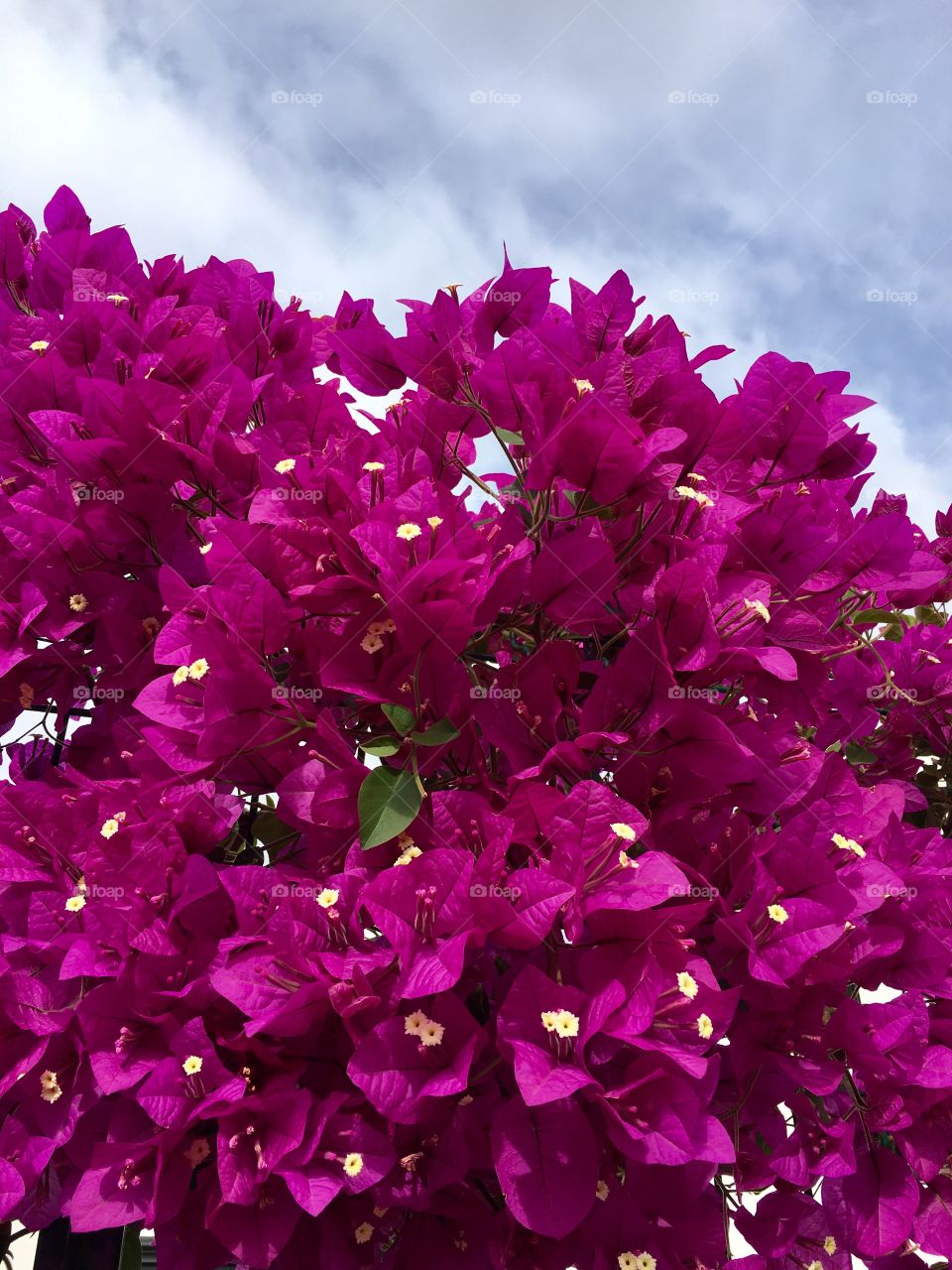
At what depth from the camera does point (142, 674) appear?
1.52 metres

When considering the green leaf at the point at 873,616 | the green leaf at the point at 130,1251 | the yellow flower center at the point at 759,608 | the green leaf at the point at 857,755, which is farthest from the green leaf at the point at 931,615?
the green leaf at the point at 130,1251

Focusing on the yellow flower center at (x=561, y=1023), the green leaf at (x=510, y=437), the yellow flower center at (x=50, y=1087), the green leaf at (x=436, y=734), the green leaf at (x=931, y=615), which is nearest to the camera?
the yellow flower center at (x=561, y=1023)

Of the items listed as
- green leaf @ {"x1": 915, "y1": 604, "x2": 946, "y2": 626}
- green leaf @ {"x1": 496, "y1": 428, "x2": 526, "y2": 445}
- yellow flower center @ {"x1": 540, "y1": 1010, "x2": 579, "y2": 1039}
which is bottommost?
yellow flower center @ {"x1": 540, "y1": 1010, "x2": 579, "y2": 1039}

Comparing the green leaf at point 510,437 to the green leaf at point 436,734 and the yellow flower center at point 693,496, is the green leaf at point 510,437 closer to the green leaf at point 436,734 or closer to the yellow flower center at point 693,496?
the yellow flower center at point 693,496

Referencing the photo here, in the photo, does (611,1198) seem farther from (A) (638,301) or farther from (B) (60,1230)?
(A) (638,301)

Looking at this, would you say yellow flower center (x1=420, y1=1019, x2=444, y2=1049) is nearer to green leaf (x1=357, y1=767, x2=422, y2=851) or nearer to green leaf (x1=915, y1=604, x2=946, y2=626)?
green leaf (x1=357, y1=767, x2=422, y2=851)

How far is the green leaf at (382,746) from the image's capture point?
48.3 inches

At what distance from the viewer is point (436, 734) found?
1.21 m

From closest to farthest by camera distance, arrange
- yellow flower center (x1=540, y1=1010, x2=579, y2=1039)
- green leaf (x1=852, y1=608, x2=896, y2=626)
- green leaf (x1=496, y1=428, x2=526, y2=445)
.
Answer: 1. yellow flower center (x1=540, y1=1010, x2=579, y2=1039)
2. green leaf (x1=496, y1=428, x2=526, y2=445)
3. green leaf (x1=852, y1=608, x2=896, y2=626)

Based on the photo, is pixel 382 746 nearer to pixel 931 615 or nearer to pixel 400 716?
pixel 400 716

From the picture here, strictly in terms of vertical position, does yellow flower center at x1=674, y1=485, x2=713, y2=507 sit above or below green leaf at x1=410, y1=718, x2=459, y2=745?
above

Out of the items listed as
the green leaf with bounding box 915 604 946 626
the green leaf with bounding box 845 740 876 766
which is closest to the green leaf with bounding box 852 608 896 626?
the green leaf with bounding box 845 740 876 766

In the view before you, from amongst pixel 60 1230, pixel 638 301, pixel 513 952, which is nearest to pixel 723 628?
pixel 513 952

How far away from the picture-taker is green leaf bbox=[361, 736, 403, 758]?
1.23m
